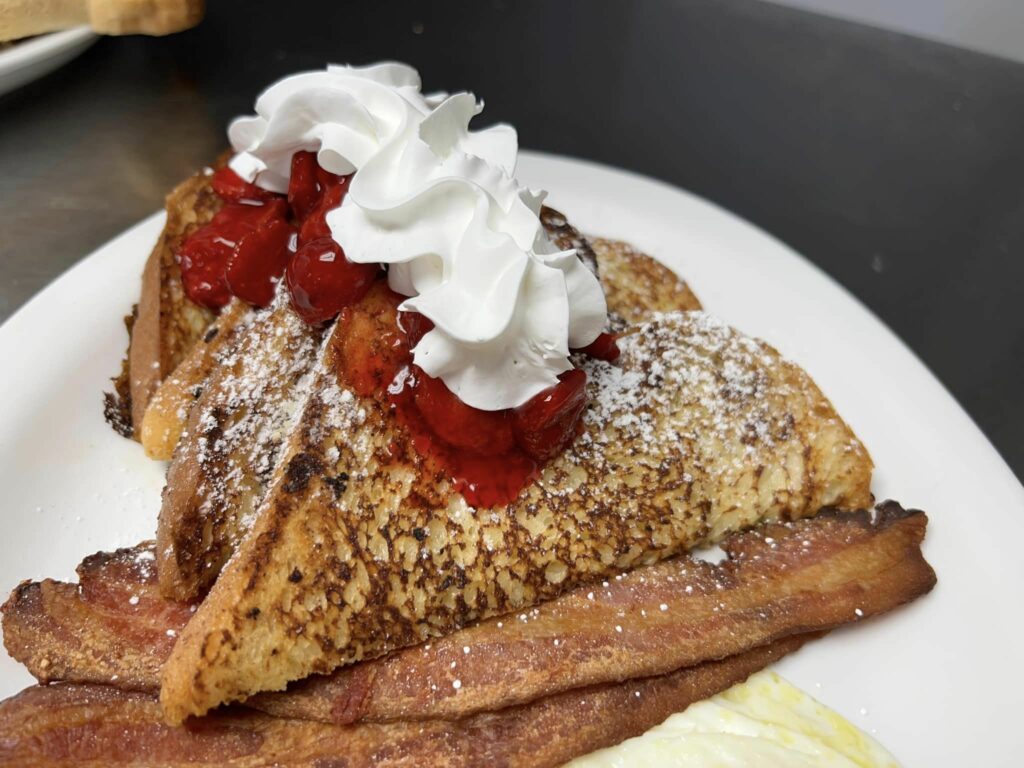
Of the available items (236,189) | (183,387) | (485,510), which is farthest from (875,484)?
(236,189)

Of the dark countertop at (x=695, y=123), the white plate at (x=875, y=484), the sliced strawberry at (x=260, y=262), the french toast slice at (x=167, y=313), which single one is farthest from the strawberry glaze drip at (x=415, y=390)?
the dark countertop at (x=695, y=123)

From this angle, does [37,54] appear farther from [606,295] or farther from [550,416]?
[550,416]

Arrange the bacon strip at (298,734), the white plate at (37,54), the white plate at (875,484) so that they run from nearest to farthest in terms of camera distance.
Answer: the bacon strip at (298,734)
the white plate at (875,484)
the white plate at (37,54)

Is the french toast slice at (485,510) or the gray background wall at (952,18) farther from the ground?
the gray background wall at (952,18)

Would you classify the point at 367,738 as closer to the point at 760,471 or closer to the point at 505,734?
the point at 505,734

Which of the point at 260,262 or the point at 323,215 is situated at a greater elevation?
the point at 323,215

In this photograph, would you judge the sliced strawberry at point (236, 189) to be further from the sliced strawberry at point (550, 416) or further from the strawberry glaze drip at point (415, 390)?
the sliced strawberry at point (550, 416)

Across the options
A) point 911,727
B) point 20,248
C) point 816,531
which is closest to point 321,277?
point 816,531
